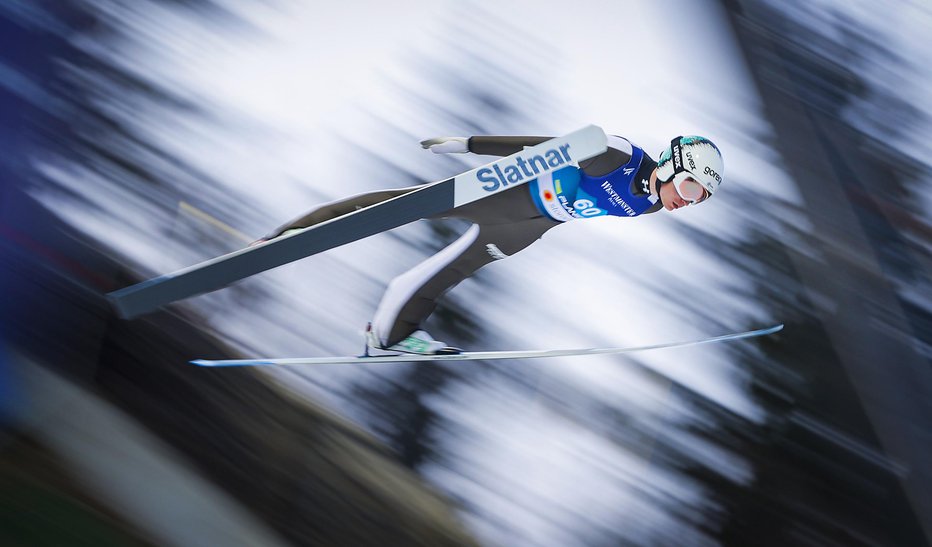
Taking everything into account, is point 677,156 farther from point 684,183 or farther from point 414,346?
point 414,346

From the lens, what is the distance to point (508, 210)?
→ 8.57 ft

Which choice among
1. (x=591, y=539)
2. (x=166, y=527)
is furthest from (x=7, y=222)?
(x=591, y=539)

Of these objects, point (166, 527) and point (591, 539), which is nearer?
point (166, 527)

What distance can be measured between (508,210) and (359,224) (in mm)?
489

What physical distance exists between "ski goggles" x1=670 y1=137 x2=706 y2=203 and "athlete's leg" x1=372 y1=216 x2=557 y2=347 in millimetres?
440

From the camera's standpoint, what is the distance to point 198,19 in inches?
227

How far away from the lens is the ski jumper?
8.14ft

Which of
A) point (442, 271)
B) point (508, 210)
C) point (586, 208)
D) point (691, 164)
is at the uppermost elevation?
point (691, 164)

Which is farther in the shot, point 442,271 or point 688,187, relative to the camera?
point 442,271

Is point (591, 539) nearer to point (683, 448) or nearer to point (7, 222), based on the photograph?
point (683, 448)

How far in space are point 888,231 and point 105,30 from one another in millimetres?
4952

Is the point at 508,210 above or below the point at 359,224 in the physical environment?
above

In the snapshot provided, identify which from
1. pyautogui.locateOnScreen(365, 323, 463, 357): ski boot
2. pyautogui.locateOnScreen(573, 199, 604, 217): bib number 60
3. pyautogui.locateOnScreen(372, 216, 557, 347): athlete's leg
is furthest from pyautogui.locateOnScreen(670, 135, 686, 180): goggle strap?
pyautogui.locateOnScreen(365, 323, 463, 357): ski boot

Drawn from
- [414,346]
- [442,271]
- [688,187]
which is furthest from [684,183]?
[414,346]
